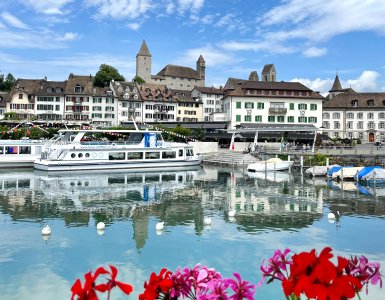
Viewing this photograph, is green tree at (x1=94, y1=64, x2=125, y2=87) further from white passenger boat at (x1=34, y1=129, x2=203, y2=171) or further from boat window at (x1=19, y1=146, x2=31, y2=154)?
boat window at (x1=19, y1=146, x2=31, y2=154)

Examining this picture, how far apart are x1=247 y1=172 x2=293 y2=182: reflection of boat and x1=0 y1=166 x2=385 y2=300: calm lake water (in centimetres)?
336

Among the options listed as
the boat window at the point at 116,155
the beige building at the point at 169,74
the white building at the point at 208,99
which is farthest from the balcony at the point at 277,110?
the beige building at the point at 169,74

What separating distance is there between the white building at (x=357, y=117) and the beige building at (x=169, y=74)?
63.0 metres

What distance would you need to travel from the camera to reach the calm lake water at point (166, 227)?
42.2ft

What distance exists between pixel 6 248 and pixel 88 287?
46.8 ft

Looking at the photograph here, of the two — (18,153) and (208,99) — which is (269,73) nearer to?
(208,99)

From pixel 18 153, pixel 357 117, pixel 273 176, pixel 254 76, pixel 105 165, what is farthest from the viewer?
pixel 254 76

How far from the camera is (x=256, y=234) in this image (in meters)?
17.2

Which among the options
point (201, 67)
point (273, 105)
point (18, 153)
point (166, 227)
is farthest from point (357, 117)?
point (201, 67)

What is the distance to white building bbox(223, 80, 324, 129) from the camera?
69.4 metres

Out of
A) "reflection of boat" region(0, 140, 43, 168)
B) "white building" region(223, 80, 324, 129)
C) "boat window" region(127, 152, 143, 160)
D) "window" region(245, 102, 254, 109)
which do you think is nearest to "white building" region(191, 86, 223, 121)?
"white building" region(223, 80, 324, 129)

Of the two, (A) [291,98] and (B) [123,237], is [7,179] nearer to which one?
(B) [123,237]

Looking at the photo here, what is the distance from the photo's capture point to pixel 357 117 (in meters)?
74.2

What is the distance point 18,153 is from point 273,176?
2588cm
